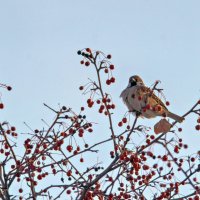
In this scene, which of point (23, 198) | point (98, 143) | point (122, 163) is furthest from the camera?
point (23, 198)

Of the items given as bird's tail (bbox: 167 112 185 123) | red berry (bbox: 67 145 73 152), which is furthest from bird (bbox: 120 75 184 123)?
red berry (bbox: 67 145 73 152)

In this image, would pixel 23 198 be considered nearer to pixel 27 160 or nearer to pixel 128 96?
pixel 27 160

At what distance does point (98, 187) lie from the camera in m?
5.48

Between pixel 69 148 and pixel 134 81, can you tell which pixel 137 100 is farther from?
pixel 69 148

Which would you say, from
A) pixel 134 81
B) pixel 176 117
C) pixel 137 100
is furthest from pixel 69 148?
pixel 134 81

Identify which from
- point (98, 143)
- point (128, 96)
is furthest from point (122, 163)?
point (128, 96)

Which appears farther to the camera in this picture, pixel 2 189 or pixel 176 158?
pixel 176 158

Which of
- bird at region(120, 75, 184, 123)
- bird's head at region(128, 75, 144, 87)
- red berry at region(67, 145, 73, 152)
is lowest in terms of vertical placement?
red berry at region(67, 145, 73, 152)

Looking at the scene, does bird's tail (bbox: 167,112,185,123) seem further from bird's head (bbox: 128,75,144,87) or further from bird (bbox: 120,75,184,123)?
bird's head (bbox: 128,75,144,87)

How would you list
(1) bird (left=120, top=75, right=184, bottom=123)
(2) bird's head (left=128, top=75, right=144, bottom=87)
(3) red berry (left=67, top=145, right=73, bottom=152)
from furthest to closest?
(2) bird's head (left=128, top=75, right=144, bottom=87) → (1) bird (left=120, top=75, right=184, bottom=123) → (3) red berry (left=67, top=145, right=73, bottom=152)

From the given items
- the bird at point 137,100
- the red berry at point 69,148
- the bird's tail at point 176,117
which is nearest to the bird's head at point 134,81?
the bird at point 137,100

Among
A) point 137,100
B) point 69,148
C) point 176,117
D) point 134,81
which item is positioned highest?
point 134,81

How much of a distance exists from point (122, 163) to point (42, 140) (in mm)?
1086

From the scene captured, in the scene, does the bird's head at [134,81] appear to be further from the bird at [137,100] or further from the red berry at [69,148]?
the red berry at [69,148]
